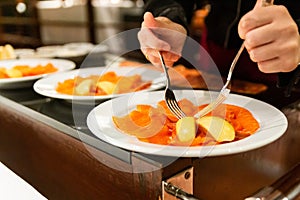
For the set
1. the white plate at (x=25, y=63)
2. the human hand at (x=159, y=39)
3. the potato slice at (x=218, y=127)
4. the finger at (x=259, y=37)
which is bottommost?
the white plate at (x=25, y=63)

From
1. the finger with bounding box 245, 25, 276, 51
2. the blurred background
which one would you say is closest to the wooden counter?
the finger with bounding box 245, 25, 276, 51

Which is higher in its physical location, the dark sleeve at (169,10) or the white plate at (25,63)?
the dark sleeve at (169,10)

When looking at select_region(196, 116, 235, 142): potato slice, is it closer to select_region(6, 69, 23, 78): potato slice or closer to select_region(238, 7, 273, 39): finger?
select_region(238, 7, 273, 39): finger

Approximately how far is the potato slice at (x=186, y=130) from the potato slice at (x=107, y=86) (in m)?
0.35

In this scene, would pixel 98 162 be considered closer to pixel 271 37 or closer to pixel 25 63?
pixel 271 37

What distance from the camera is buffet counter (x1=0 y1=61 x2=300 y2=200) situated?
2.07 feet

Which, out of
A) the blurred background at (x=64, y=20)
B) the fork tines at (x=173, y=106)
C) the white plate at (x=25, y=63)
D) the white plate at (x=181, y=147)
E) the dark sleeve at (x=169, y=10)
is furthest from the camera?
the blurred background at (x=64, y=20)

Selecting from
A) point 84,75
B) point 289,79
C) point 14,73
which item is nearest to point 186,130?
point 289,79

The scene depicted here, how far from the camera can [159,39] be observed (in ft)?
2.96

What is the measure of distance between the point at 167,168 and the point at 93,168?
0.71 ft

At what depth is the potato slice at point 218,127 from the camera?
628 millimetres

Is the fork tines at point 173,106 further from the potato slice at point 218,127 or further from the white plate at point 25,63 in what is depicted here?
the white plate at point 25,63

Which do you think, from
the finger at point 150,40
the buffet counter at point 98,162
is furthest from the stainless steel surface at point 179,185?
the finger at point 150,40

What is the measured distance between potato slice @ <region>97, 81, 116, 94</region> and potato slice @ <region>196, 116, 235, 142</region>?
13.5 inches
